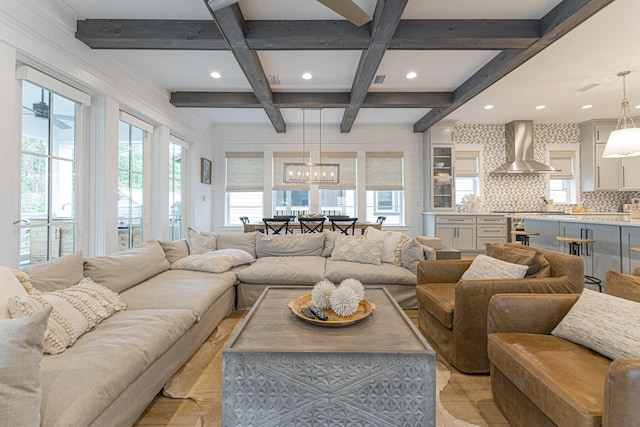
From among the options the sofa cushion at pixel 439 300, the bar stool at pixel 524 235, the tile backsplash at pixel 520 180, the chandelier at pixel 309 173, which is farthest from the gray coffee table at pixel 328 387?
the tile backsplash at pixel 520 180

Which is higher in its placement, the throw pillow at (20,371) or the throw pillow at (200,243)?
the throw pillow at (200,243)

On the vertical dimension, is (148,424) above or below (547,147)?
below

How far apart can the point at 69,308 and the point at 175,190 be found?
3.86 metres

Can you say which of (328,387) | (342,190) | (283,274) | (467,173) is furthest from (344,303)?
(467,173)

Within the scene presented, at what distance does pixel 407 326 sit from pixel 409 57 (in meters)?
3.26

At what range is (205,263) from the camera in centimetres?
322

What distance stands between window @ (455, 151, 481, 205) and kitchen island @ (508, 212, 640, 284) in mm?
2020

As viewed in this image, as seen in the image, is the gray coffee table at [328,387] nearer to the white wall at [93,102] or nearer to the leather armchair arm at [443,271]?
the leather armchair arm at [443,271]

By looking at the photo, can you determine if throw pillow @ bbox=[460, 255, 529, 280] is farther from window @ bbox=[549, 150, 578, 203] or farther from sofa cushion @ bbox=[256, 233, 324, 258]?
window @ bbox=[549, 150, 578, 203]

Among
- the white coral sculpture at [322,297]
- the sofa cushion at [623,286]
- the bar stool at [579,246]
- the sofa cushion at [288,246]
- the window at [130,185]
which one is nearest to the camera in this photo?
the sofa cushion at [623,286]

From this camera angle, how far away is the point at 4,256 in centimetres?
223

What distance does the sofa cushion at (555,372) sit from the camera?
1137 mm

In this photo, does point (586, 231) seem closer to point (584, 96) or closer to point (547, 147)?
point (584, 96)

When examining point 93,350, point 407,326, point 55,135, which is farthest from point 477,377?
point 55,135
